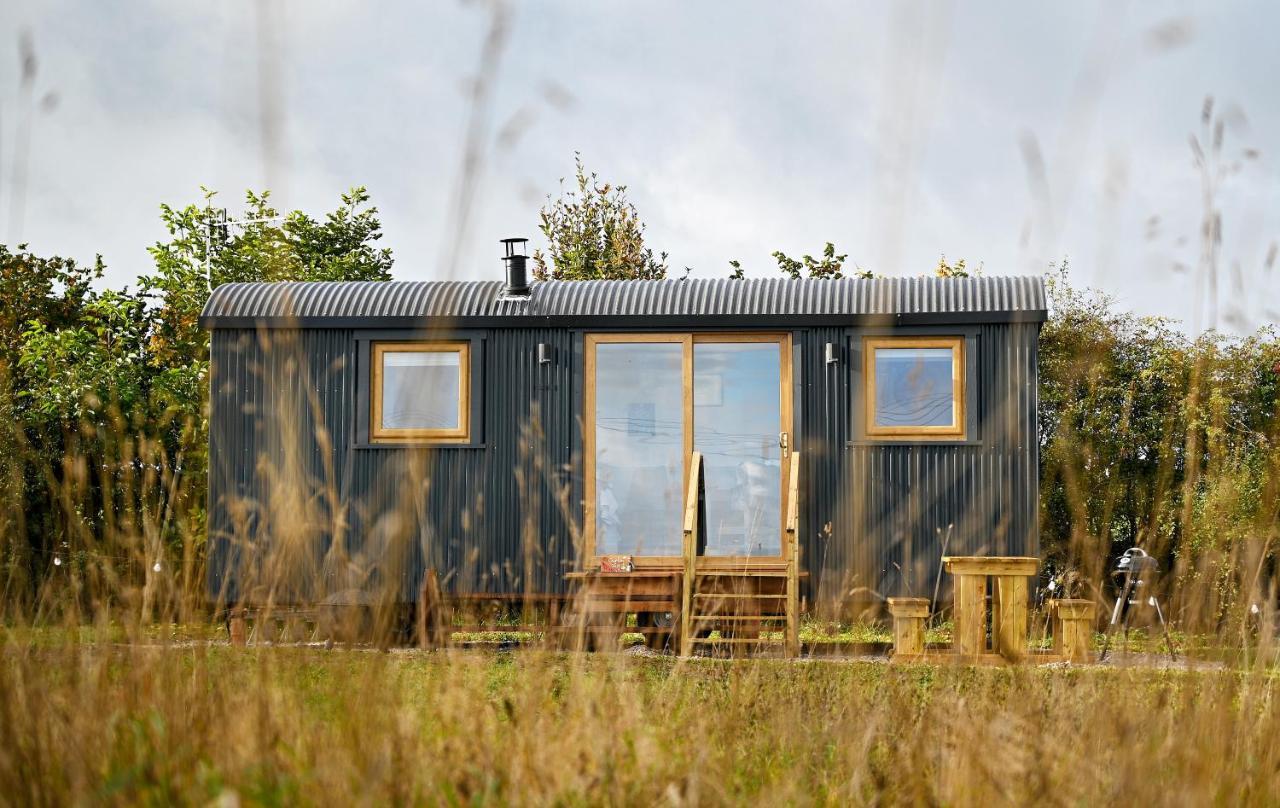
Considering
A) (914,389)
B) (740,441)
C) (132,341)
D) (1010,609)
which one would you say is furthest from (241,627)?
(132,341)

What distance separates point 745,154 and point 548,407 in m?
7.79

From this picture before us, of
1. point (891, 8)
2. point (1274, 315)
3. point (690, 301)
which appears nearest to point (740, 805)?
point (891, 8)

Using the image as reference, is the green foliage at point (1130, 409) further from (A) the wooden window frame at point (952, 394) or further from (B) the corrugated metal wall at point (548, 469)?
(A) the wooden window frame at point (952, 394)

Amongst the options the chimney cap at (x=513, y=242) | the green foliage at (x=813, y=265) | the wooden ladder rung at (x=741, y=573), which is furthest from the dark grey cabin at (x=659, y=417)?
the green foliage at (x=813, y=265)

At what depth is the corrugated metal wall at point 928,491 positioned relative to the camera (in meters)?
10.1

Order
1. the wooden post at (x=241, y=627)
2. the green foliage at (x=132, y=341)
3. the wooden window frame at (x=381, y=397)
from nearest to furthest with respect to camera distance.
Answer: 1. the wooden post at (x=241, y=627)
2. the wooden window frame at (x=381, y=397)
3. the green foliage at (x=132, y=341)

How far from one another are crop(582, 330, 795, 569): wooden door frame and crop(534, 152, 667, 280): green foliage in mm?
10690

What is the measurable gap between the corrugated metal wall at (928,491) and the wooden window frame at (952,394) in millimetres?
82

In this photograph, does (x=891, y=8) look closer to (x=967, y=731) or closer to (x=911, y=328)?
(x=967, y=731)

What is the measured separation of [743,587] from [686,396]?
2386mm

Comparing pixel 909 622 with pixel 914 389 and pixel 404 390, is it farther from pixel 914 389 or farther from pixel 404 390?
pixel 404 390

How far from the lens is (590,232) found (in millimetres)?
21922

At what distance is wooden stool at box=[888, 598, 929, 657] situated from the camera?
8.73 metres

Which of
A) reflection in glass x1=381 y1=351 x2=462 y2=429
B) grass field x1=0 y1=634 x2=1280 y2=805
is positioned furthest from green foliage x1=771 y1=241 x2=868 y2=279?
grass field x1=0 y1=634 x2=1280 y2=805
